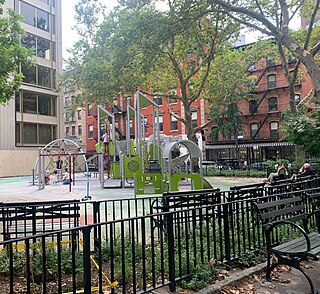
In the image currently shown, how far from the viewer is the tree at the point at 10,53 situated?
13719 mm

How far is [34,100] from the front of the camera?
38156mm

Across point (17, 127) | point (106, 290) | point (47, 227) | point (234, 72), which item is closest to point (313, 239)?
point (106, 290)

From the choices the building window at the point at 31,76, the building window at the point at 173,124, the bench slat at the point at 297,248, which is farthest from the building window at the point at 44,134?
the bench slat at the point at 297,248

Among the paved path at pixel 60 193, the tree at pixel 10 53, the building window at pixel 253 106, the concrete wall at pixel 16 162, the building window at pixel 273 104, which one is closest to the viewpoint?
the tree at pixel 10 53

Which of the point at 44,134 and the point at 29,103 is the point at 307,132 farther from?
the point at 44,134

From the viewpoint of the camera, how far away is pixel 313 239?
462 centimetres

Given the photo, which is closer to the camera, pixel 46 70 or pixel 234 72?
pixel 234 72

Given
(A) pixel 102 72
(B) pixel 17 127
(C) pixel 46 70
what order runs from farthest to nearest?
(C) pixel 46 70 < (B) pixel 17 127 < (A) pixel 102 72

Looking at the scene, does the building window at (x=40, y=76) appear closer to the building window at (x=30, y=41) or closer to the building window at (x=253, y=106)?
the building window at (x=30, y=41)

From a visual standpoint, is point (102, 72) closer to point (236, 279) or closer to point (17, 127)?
point (17, 127)

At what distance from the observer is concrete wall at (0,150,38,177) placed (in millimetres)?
34312

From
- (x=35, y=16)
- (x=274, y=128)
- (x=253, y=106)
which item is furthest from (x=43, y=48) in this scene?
(x=274, y=128)

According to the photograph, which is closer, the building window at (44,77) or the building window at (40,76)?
the building window at (40,76)

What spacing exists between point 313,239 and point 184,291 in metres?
1.95
